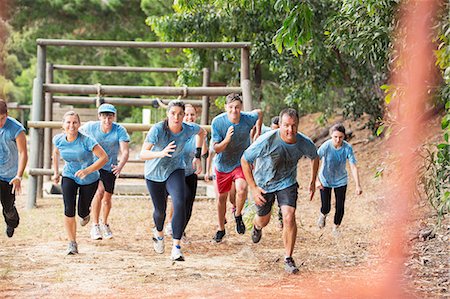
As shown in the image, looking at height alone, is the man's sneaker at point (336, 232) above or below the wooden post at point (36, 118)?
below

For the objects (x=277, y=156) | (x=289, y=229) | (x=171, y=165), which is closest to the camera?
(x=289, y=229)

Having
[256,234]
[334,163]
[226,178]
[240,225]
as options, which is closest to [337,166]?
[334,163]

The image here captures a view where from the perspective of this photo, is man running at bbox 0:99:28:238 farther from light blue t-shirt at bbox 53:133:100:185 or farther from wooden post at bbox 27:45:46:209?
wooden post at bbox 27:45:46:209

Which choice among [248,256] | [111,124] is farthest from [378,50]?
[111,124]

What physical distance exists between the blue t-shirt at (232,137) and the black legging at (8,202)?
92.2 inches

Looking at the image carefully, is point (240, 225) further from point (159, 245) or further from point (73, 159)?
point (73, 159)

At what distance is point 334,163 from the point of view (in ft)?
36.4

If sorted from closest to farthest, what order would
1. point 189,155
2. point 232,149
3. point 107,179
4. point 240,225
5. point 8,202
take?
point 8,202 < point 189,155 < point 232,149 < point 240,225 < point 107,179

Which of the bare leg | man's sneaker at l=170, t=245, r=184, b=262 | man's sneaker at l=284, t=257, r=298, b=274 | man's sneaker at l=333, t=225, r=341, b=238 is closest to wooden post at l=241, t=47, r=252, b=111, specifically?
man's sneaker at l=333, t=225, r=341, b=238

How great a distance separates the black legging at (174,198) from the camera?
8688 mm

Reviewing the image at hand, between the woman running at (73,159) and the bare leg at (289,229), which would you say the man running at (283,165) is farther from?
the woman running at (73,159)

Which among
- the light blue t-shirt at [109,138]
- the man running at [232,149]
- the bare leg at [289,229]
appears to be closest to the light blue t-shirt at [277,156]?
the bare leg at [289,229]

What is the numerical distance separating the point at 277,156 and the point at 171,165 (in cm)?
127

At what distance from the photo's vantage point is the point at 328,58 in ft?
57.8
